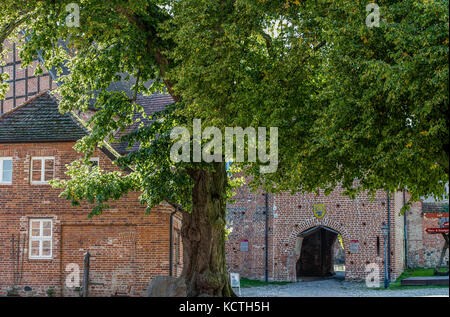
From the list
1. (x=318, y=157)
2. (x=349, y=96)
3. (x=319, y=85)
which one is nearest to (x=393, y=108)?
(x=349, y=96)

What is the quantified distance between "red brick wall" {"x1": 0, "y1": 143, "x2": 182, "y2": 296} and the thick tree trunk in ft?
17.5

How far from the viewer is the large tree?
40.3ft

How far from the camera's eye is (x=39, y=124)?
23.7 m

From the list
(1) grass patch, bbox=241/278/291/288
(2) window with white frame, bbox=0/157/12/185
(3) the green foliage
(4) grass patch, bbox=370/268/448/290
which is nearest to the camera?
(3) the green foliage

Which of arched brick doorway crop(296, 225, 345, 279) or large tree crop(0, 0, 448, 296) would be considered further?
arched brick doorway crop(296, 225, 345, 279)

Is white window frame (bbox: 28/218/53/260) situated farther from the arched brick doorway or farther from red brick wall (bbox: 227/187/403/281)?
the arched brick doorway

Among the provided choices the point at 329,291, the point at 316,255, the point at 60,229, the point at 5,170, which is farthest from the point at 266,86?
the point at 316,255

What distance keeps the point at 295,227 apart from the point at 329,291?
636 cm

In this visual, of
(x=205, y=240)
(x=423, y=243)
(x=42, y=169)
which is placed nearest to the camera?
(x=205, y=240)

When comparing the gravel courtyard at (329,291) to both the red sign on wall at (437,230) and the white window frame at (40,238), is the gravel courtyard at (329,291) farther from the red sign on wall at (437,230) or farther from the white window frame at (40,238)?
the white window frame at (40,238)

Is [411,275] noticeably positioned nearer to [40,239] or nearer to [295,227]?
[295,227]

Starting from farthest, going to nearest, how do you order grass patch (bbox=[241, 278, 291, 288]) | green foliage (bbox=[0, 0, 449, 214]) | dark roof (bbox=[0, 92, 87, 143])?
grass patch (bbox=[241, 278, 291, 288]), dark roof (bbox=[0, 92, 87, 143]), green foliage (bbox=[0, 0, 449, 214])

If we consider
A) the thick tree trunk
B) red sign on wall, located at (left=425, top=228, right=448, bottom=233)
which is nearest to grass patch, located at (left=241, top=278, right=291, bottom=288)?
red sign on wall, located at (left=425, top=228, right=448, bottom=233)
